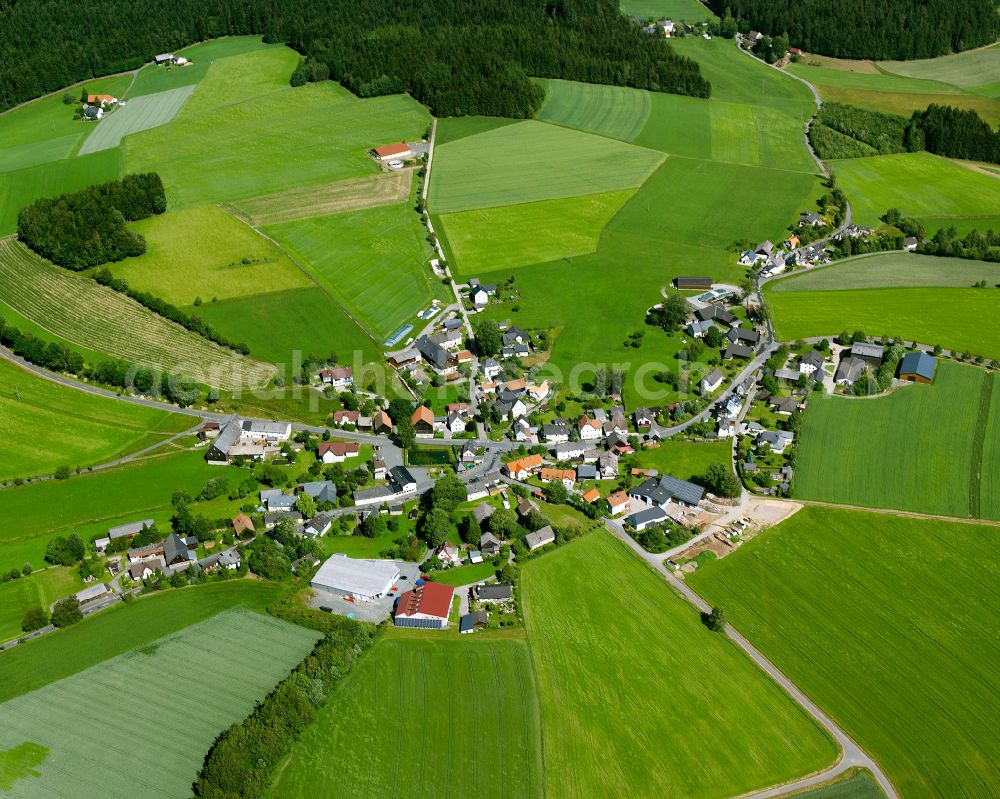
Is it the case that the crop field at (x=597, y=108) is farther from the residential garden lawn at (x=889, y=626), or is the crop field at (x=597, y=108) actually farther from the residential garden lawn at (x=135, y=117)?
the residential garden lawn at (x=889, y=626)

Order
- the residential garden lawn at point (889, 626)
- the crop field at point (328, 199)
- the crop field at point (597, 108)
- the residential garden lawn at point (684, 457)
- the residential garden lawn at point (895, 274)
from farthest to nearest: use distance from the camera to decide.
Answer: the crop field at point (597, 108) → the crop field at point (328, 199) → the residential garden lawn at point (895, 274) → the residential garden lawn at point (684, 457) → the residential garden lawn at point (889, 626)

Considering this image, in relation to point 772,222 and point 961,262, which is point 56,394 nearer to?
point 772,222

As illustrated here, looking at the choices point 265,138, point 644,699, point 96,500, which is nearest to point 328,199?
point 265,138

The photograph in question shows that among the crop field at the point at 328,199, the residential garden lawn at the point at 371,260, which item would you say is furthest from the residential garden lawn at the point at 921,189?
the crop field at the point at 328,199

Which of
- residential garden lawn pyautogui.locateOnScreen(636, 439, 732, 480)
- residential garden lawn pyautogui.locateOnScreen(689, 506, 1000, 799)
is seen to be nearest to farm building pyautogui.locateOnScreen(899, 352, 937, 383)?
residential garden lawn pyautogui.locateOnScreen(689, 506, 1000, 799)

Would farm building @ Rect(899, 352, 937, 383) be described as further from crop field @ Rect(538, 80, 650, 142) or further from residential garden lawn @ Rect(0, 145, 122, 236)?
residential garden lawn @ Rect(0, 145, 122, 236)
